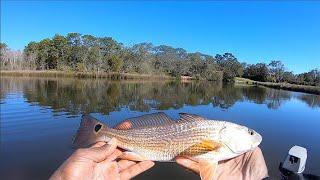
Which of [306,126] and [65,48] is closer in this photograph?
[306,126]

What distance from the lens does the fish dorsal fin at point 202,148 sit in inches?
142

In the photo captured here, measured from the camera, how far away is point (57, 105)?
98.0 feet

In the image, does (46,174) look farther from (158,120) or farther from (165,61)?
(165,61)

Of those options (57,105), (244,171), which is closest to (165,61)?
(57,105)

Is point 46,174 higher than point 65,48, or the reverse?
point 65,48

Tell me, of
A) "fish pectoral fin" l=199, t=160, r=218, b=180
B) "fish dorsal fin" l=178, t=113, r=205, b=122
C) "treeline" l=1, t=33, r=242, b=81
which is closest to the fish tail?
"fish dorsal fin" l=178, t=113, r=205, b=122

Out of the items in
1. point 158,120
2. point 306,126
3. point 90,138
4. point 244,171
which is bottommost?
point 306,126

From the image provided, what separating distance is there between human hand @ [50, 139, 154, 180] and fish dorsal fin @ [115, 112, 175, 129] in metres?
0.30

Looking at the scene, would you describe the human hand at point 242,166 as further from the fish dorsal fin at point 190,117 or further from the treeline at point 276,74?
A: the treeline at point 276,74

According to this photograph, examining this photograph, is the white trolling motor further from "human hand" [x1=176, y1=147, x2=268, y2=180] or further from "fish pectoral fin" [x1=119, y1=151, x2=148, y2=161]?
"fish pectoral fin" [x1=119, y1=151, x2=148, y2=161]

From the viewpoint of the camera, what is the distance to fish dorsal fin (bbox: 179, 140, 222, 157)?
11.8ft

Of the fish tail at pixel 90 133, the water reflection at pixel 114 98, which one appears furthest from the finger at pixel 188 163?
the water reflection at pixel 114 98

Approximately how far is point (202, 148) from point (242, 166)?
82 centimetres

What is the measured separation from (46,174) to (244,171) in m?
9.69
